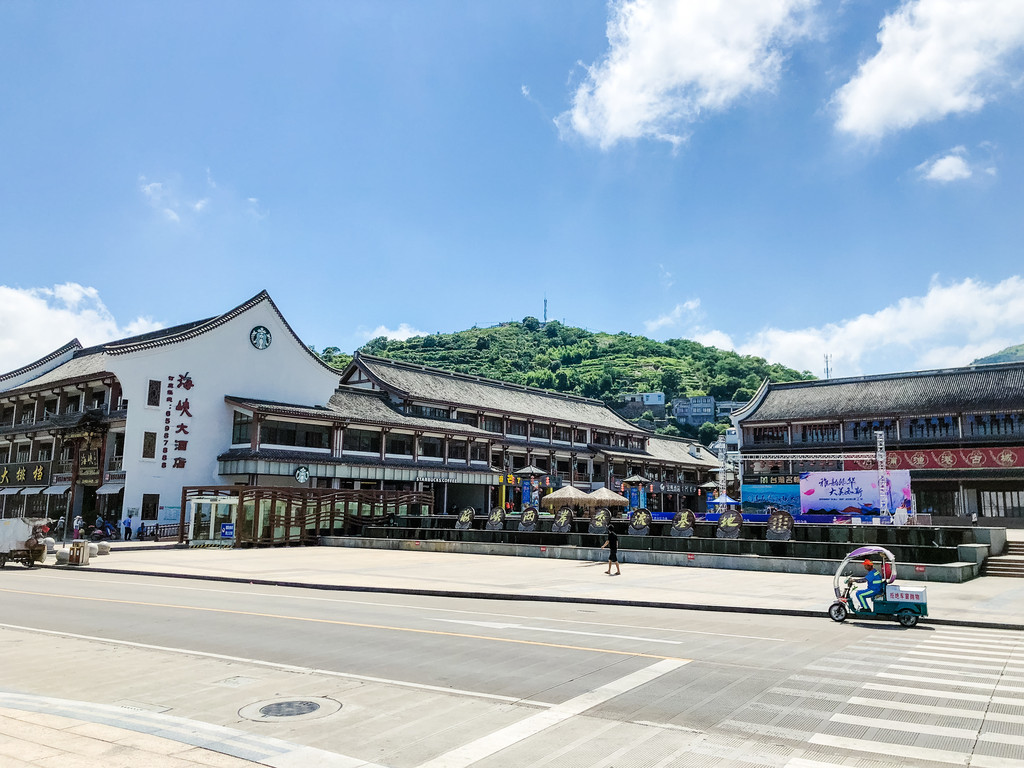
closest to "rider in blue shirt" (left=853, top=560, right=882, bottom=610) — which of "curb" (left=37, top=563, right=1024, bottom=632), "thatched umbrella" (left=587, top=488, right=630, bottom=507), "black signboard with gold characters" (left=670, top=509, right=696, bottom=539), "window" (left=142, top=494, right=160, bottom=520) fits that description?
"curb" (left=37, top=563, right=1024, bottom=632)

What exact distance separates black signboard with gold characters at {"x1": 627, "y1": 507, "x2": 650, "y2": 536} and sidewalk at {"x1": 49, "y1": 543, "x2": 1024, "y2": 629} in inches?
157

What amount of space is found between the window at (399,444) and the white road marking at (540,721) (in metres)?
46.5

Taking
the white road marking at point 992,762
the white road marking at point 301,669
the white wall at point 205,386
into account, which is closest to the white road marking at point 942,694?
the white road marking at point 992,762

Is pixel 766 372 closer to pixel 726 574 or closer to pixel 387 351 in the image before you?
pixel 387 351

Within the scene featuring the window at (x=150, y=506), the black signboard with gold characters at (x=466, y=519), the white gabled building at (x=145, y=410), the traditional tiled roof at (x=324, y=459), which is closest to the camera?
the black signboard with gold characters at (x=466, y=519)

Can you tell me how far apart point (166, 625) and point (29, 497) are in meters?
45.9

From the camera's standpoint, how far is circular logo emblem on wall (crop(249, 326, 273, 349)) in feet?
164

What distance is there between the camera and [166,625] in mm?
13922

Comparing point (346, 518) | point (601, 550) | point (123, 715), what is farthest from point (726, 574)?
point (346, 518)

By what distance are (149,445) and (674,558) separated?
31.8m

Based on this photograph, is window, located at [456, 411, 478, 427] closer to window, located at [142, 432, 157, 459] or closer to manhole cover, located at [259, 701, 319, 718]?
window, located at [142, 432, 157, 459]

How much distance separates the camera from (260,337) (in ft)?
165

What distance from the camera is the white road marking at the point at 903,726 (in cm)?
728

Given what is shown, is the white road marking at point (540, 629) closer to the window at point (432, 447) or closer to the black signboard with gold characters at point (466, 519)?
the black signboard with gold characters at point (466, 519)
